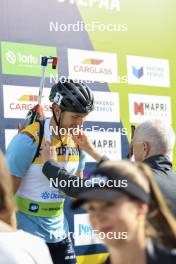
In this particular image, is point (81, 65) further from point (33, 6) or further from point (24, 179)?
point (24, 179)

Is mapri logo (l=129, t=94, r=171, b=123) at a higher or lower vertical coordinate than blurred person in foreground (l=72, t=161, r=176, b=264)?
higher

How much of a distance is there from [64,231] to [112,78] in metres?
1.33

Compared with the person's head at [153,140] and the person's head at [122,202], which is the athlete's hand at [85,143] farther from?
the person's head at [122,202]

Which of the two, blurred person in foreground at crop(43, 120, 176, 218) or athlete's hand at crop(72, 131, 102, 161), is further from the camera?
athlete's hand at crop(72, 131, 102, 161)

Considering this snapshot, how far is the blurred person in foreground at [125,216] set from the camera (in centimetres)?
149

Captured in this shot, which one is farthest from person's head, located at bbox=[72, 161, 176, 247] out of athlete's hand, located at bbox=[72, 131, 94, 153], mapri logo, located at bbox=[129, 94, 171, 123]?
mapri logo, located at bbox=[129, 94, 171, 123]

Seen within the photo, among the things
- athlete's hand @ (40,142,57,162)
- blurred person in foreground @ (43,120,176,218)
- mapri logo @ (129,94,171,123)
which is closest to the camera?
blurred person in foreground @ (43,120,176,218)

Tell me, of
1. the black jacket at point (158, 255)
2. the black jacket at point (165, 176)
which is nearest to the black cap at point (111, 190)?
the black jacket at point (158, 255)

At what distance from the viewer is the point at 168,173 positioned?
2723 mm

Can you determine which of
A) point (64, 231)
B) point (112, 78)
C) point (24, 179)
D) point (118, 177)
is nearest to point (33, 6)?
point (112, 78)

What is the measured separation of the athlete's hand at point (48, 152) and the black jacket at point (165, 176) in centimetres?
53

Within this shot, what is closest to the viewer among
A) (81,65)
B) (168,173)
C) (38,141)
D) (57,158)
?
(168,173)

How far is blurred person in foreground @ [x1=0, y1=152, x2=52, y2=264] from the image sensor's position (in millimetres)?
1698

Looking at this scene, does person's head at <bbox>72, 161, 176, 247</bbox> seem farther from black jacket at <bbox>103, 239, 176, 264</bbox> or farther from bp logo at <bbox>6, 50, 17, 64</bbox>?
bp logo at <bbox>6, 50, 17, 64</bbox>
